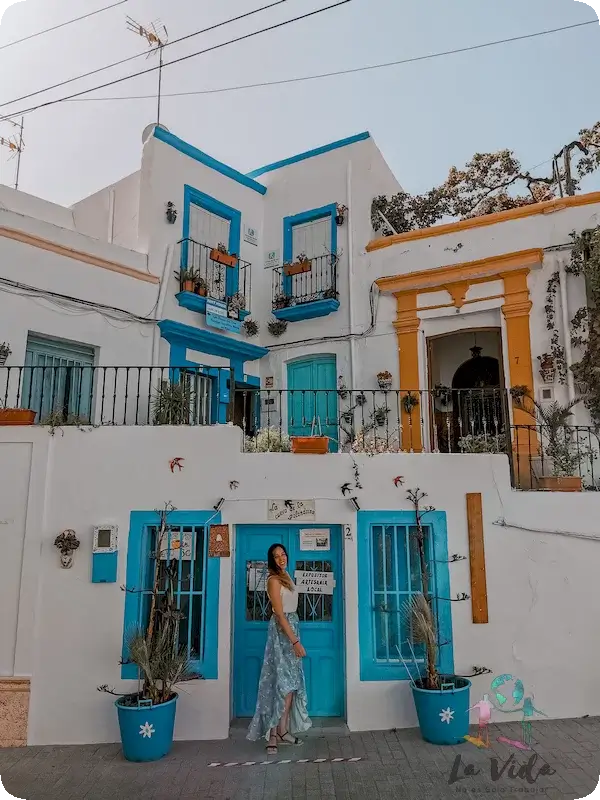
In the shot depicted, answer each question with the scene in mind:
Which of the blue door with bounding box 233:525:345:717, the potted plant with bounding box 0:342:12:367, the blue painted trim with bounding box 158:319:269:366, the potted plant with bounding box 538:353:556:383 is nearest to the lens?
the blue door with bounding box 233:525:345:717

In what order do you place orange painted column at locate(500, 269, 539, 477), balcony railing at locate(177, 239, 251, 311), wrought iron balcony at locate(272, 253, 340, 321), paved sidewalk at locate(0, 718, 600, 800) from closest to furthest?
paved sidewalk at locate(0, 718, 600, 800) < orange painted column at locate(500, 269, 539, 477) < balcony railing at locate(177, 239, 251, 311) < wrought iron balcony at locate(272, 253, 340, 321)

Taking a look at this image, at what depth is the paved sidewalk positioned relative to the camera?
455 centimetres

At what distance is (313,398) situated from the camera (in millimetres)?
10203

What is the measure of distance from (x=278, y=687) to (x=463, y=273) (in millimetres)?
6630

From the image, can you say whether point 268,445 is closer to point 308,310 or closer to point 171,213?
point 308,310

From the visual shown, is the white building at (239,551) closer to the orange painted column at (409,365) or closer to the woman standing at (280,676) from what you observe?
the woman standing at (280,676)

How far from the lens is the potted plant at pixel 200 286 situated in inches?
391

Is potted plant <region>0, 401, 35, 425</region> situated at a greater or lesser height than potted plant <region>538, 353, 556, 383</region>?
lesser

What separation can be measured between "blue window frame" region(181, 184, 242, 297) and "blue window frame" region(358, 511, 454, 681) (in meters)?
5.95

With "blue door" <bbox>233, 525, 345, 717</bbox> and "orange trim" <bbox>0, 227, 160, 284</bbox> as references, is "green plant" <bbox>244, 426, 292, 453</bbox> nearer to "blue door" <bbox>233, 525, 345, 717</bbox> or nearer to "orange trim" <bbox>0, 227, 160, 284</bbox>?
"blue door" <bbox>233, 525, 345, 717</bbox>

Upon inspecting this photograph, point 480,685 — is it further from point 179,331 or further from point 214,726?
point 179,331

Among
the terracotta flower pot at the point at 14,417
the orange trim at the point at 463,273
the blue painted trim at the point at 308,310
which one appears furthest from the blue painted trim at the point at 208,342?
the terracotta flower pot at the point at 14,417

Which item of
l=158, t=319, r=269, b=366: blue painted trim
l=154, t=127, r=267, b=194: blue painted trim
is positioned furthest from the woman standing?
l=154, t=127, r=267, b=194: blue painted trim

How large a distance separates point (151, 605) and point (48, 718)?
4.45 ft
